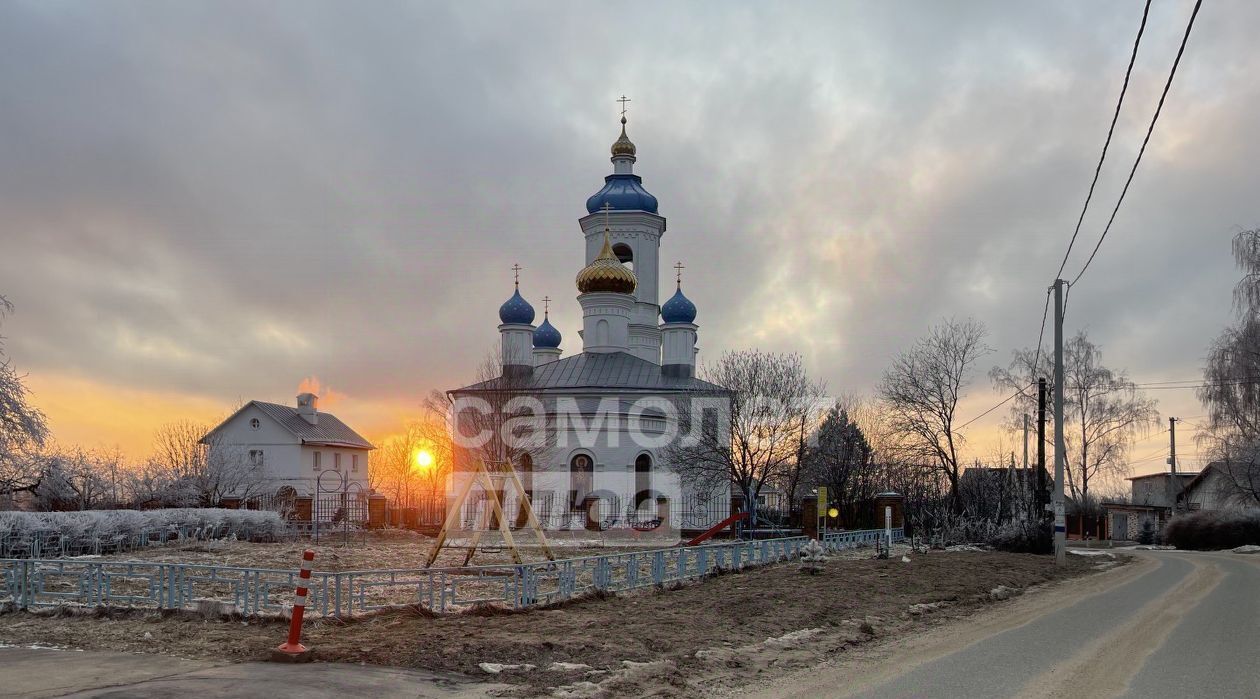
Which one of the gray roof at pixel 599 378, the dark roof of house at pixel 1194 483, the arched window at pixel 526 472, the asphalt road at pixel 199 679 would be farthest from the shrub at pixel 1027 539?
the dark roof of house at pixel 1194 483

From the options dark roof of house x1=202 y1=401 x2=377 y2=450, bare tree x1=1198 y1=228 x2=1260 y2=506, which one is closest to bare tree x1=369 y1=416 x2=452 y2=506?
dark roof of house x1=202 y1=401 x2=377 y2=450

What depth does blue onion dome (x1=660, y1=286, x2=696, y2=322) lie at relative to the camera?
4266cm

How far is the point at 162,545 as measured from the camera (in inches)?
891

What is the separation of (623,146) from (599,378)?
13.3m

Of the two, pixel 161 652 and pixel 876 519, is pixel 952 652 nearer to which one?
pixel 161 652

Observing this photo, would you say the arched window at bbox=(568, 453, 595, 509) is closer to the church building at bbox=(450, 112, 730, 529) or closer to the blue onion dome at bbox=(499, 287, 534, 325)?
the church building at bbox=(450, 112, 730, 529)

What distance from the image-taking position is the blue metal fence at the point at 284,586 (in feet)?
34.0

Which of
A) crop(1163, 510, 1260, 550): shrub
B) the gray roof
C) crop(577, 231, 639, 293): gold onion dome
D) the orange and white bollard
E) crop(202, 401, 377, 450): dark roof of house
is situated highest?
crop(577, 231, 639, 293): gold onion dome

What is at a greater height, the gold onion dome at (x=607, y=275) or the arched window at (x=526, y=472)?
the gold onion dome at (x=607, y=275)

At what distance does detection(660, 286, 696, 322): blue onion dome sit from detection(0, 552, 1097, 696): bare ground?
2892 centimetres

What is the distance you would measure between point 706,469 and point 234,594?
23751 millimetres

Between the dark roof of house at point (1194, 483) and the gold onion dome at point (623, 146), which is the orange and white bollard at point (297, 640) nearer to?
the gold onion dome at point (623, 146)

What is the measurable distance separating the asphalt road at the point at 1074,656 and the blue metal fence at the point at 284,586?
444 cm

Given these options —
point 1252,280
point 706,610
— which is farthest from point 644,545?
point 1252,280
